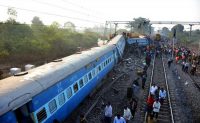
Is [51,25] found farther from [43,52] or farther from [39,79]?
[39,79]

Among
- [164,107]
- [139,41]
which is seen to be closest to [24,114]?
[164,107]

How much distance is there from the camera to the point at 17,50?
32188 mm

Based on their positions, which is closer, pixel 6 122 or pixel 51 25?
pixel 6 122

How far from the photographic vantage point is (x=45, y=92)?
32.6ft

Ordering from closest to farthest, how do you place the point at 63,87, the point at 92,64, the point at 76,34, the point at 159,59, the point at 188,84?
the point at 63,87 → the point at 92,64 → the point at 188,84 → the point at 159,59 → the point at 76,34

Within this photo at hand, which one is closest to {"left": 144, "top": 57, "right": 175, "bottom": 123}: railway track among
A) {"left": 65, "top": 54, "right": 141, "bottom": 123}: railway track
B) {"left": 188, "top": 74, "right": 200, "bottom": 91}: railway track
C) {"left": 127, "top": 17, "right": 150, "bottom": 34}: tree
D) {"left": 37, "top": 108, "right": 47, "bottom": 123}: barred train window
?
{"left": 65, "top": 54, "right": 141, "bottom": 123}: railway track

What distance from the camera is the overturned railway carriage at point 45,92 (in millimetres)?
7974

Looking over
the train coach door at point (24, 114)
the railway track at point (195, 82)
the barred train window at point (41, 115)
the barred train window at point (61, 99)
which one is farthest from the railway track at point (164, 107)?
the train coach door at point (24, 114)

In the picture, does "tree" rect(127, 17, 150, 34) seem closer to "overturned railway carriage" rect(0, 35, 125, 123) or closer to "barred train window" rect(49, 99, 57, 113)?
"overturned railway carriage" rect(0, 35, 125, 123)

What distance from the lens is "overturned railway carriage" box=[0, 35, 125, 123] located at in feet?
26.2

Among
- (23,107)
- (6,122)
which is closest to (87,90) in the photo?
(23,107)

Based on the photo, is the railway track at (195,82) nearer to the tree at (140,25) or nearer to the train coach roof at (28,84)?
the train coach roof at (28,84)

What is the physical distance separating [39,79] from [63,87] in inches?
77.1

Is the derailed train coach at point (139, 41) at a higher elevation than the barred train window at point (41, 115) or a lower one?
higher
